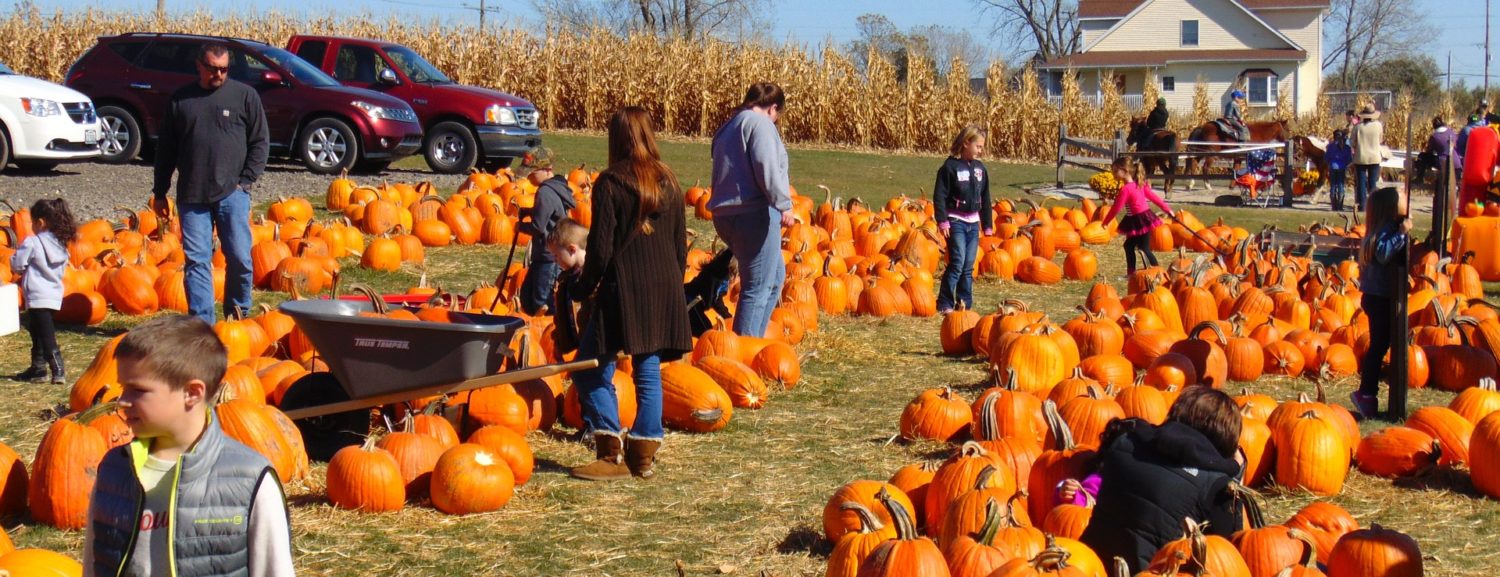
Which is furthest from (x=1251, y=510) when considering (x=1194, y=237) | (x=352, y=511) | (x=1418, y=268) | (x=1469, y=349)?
(x=1194, y=237)

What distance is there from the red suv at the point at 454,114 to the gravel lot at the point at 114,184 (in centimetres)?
54

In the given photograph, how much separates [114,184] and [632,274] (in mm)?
11543

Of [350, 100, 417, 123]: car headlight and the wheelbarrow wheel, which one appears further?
[350, 100, 417, 123]: car headlight

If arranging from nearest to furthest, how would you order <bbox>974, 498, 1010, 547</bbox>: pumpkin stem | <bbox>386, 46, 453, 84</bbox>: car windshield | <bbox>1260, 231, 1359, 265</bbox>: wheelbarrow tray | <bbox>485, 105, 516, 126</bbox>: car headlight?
<bbox>974, 498, 1010, 547</bbox>: pumpkin stem, <bbox>1260, 231, 1359, 265</bbox>: wheelbarrow tray, <bbox>485, 105, 516, 126</bbox>: car headlight, <bbox>386, 46, 453, 84</bbox>: car windshield

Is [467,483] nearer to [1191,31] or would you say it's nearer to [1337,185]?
[1337,185]

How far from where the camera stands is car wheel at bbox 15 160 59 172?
1631 centimetres

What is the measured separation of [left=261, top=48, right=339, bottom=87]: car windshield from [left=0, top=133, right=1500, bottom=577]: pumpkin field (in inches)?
253

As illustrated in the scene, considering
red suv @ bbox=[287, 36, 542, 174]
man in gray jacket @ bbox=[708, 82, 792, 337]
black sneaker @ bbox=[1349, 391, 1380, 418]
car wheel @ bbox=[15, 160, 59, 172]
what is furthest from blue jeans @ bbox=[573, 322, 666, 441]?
red suv @ bbox=[287, 36, 542, 174]

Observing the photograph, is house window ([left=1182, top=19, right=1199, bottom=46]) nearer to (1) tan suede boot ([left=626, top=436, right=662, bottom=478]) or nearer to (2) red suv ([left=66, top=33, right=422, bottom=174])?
(2) red suv ([left=66, top=33, right=422, bottom=174])

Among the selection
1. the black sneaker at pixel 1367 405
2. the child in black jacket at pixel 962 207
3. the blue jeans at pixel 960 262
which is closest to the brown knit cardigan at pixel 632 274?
the black sneaker at pixel 1367 405

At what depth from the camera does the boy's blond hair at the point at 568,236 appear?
6045 mm

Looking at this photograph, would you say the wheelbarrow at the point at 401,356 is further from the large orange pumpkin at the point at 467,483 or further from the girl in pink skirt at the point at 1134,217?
the girl in pink skirt at the point at 1134,217

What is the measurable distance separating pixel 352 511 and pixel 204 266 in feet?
11.4

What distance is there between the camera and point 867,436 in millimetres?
6805
